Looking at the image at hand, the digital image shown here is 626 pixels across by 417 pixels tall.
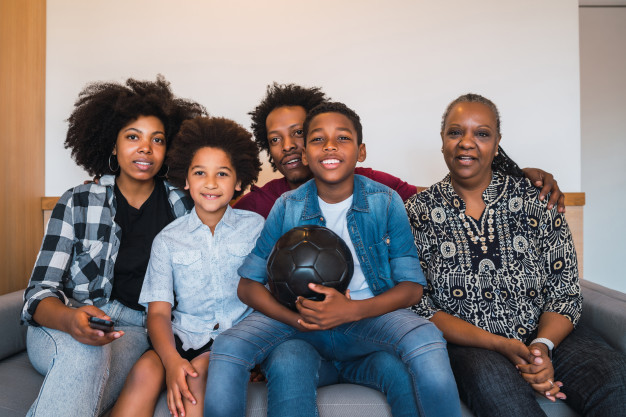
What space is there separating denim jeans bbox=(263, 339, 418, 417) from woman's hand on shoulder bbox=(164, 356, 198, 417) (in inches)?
11.0

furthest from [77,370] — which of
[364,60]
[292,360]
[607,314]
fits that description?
[364,60]

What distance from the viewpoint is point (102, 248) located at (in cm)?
201

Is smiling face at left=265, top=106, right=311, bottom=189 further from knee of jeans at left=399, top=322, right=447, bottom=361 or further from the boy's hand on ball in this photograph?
knee of jeans at left=399, top=322, right=447, bottom=361

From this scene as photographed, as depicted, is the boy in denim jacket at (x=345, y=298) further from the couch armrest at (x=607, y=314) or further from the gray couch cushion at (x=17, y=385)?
the couch armrest at (x=607, y=314)

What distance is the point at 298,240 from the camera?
1.55 m

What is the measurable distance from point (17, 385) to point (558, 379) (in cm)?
210

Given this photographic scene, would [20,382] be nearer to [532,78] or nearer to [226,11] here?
[226,11]

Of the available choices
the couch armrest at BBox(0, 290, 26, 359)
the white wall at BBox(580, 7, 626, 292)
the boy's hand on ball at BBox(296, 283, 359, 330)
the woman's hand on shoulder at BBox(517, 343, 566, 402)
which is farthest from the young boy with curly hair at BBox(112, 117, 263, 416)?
the white wall at BBox(580, 7, 626, 292)

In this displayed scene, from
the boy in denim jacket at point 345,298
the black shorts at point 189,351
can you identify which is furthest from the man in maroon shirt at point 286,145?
the black shorts at point 189,351

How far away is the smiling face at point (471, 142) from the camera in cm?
194

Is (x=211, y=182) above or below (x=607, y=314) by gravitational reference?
above

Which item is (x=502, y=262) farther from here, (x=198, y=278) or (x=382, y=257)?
(x=198, y=278)

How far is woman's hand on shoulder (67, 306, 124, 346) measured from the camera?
1.52 metres

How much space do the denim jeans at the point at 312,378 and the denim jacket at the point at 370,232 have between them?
29 cm
